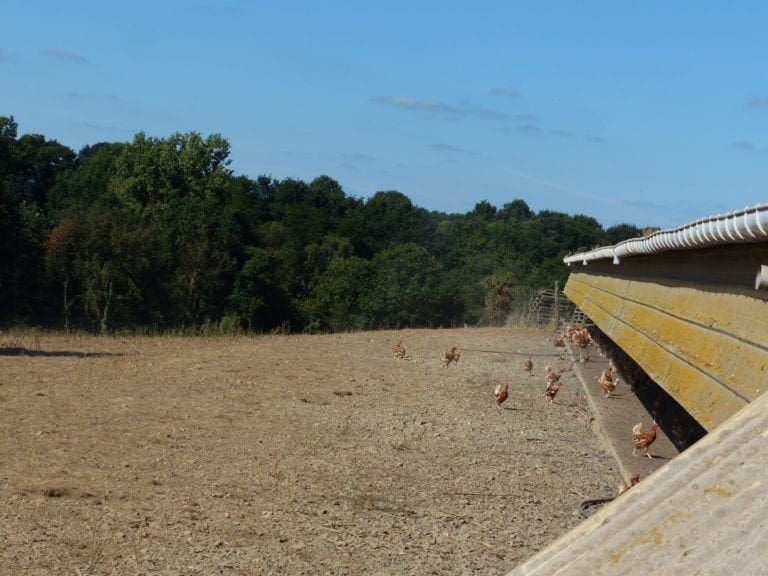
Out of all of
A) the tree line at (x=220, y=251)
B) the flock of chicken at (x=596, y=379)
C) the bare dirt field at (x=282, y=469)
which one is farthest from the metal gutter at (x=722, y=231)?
the tree line at (x=220, y=251)

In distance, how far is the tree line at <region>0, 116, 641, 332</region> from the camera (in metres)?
38.8

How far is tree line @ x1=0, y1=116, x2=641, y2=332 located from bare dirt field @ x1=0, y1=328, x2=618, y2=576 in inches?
616

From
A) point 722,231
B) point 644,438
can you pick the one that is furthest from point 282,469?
point 722,231

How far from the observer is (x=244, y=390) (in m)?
13.4

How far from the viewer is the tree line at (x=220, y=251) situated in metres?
38.8

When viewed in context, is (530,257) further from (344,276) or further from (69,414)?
(69,414)

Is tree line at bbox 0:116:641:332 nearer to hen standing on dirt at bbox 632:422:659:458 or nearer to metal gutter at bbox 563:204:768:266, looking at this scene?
hen standing on dirt at bbox 632:422:659:458

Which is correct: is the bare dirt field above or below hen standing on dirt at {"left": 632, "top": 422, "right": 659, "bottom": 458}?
below

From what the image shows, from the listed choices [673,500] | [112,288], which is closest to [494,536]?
[673,500]

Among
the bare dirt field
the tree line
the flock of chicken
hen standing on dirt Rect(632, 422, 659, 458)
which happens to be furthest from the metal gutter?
the tree line

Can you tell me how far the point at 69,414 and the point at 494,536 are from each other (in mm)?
5989

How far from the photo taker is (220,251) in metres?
44.4

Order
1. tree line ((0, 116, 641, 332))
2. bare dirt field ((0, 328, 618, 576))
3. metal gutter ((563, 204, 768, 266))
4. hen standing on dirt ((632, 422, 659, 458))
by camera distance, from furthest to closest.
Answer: tree line ((0, 116, 641, 332))
hen standing on dirt ((632, 422, 659, 458))
bare dirt field ((0, 328, 618, 576))
metal gutter ((563, 204, 768, 266))

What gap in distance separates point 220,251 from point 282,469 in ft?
120
